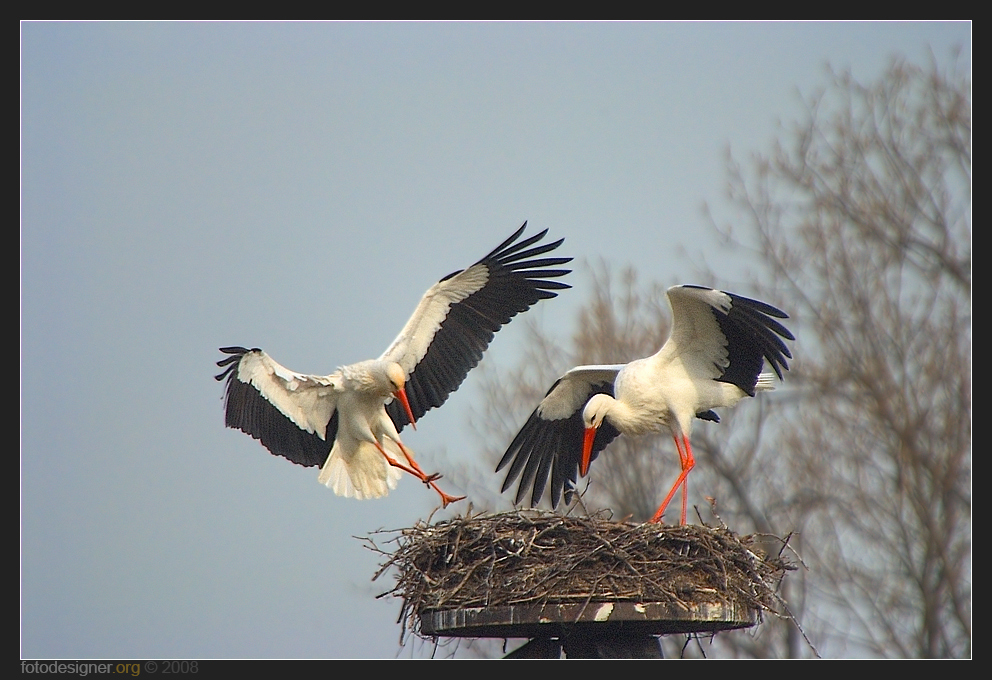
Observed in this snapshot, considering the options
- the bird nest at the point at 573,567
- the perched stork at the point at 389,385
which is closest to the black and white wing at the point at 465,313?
the perched stork at the point at 389,385

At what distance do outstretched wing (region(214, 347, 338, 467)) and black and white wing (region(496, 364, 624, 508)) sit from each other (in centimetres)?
142

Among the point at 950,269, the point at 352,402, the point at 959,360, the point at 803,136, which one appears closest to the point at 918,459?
the point at 959,360

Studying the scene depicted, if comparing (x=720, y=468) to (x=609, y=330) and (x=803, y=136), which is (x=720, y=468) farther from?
(x=803, y=136)

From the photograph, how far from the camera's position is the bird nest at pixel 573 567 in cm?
608

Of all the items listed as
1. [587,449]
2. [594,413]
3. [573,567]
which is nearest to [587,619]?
[573,567]

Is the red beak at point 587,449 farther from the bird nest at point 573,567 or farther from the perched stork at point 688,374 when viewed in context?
the bird nest at point 573,567

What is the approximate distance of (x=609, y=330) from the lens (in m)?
16.5

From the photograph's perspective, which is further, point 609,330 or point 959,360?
point 609,330

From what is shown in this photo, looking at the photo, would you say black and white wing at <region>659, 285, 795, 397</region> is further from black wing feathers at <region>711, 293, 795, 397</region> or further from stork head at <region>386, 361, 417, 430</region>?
stork head at <region>386, 361, 417, 430</region>

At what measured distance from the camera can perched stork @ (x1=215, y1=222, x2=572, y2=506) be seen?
26.9ft

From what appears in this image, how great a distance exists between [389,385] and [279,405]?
78cm

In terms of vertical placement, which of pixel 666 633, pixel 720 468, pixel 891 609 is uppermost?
pixel 666 633

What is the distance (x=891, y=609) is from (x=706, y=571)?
29.7 ft

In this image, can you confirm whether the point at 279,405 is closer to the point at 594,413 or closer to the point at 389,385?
the point at 389,385
